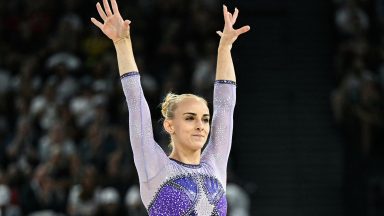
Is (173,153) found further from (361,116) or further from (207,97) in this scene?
(361,116)

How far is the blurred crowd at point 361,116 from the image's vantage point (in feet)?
31.7

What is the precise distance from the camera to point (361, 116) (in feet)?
32.1

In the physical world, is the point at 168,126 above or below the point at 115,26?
below

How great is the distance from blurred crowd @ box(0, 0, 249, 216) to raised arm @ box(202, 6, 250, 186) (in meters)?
4.39

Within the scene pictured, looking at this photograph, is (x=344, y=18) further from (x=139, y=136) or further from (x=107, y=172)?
(x=139, y=136)

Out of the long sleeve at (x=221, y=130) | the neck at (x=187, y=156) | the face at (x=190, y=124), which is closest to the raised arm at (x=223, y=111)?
the long sleeve at (x=221, y=130)

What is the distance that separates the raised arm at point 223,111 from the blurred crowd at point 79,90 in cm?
439

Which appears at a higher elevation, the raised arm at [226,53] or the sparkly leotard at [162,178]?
the raised arm at [226,53]

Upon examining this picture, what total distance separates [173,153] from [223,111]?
39cm

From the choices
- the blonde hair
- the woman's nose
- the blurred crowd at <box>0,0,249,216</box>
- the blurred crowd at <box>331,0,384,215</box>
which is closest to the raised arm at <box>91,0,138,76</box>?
the blonde hair

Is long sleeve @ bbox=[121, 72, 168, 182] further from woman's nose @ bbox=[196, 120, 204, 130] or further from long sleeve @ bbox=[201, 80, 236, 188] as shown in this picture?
long sleeve @ bbox=[201, 80, 236, 188]

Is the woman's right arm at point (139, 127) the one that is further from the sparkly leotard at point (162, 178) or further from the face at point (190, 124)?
the face at point (190, 124)

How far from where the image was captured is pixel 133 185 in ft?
29.9

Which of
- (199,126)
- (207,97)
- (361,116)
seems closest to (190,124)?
(199,126)
